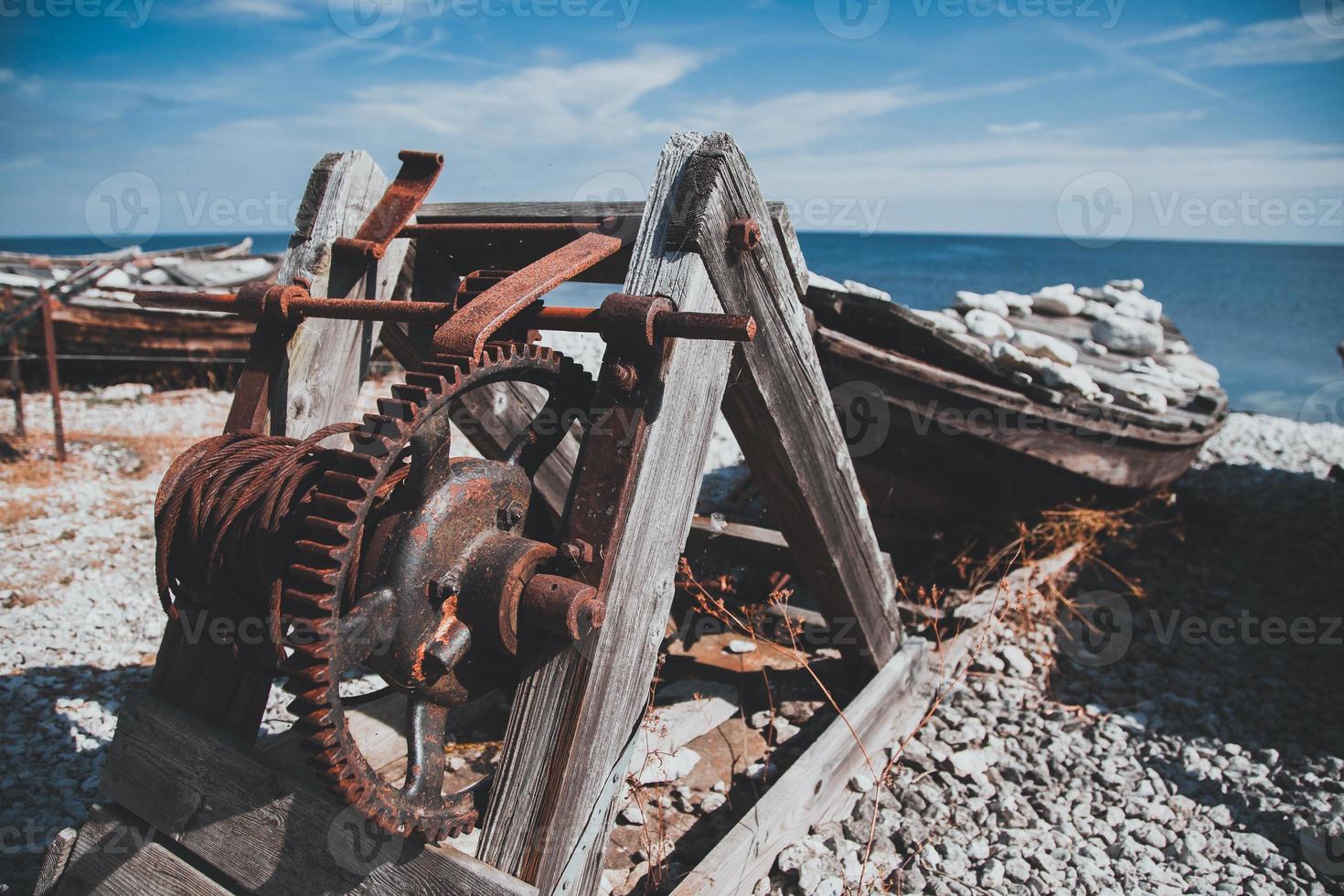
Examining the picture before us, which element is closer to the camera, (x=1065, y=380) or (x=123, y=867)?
(x=123, y=867)

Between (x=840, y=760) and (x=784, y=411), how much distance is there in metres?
1.53

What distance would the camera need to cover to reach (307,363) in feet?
9.19

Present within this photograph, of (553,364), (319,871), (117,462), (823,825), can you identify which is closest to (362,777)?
(319,871)

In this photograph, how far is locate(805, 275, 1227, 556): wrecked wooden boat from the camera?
15.2 ft

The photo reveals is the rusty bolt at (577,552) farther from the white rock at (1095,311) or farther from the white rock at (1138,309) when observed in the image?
the white rock at (1138,309)

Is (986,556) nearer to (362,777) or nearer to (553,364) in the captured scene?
(553,364)

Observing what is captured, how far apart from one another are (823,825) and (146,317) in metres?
11.4

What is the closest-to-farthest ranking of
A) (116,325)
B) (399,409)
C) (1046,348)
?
1. (399,409)
2. (1046,348)
3. (116,325)

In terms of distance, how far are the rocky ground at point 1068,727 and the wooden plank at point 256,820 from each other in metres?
1.09

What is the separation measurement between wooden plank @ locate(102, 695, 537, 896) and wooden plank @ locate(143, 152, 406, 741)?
0.10 meters

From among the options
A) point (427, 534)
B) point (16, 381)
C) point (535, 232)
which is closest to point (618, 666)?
point (427, 534)

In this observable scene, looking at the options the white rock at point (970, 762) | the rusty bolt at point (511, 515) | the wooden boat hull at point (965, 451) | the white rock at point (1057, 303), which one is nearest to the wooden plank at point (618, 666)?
the rusty bolt at point (511, 515)

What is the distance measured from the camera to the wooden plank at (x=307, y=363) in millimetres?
2404

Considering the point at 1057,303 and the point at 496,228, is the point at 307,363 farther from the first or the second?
the point at 1057,303
